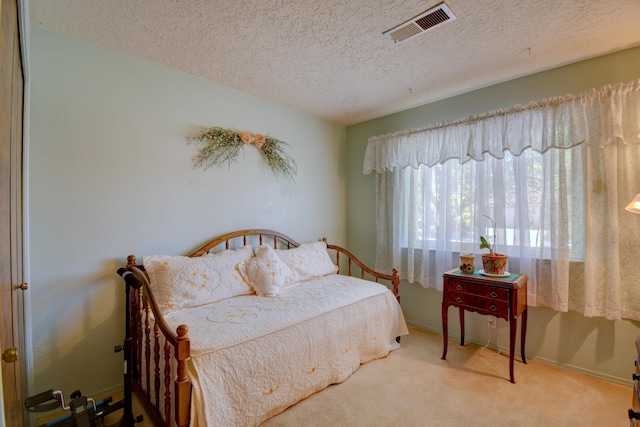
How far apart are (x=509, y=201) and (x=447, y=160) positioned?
0.66 metres

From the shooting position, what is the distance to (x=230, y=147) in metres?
2.69

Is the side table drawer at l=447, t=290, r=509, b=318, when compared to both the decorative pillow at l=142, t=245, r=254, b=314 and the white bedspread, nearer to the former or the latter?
the white bedspread

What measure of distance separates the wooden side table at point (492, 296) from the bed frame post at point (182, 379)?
6.59ft

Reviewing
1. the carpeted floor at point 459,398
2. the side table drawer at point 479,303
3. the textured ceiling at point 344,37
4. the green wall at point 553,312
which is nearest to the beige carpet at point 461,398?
the carpeted floor at point 459,398

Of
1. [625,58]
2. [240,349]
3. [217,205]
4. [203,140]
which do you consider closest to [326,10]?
[203,140]

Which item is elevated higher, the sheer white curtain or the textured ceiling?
the textured ceiling

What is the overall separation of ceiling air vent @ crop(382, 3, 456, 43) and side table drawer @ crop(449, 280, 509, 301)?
73.5 inches

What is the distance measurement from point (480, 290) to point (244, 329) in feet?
5.83

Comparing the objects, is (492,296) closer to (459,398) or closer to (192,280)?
(459,398)

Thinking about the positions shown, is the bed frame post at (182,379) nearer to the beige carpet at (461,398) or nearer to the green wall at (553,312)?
the beige carpet at (461,398)

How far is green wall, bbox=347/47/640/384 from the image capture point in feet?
6.84

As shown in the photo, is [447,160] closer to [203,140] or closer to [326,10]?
[326,10]

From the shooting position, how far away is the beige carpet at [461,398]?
5.71 feet

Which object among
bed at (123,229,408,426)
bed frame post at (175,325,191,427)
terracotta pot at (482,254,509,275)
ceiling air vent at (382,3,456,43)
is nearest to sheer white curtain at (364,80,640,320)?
terracotta pot at (482,254,509,275)
